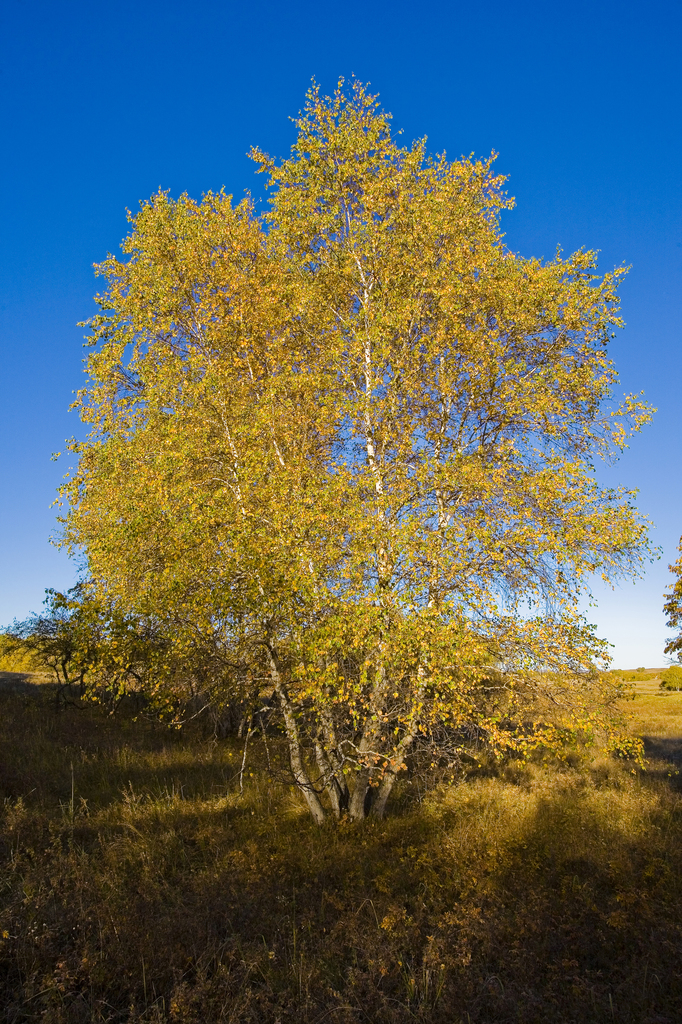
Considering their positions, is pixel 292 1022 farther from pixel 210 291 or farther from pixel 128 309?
pixel 128 309

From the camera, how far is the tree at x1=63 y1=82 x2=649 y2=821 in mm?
8594

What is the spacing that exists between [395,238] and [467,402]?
3607 mm

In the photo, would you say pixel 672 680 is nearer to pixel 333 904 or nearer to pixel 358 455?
pixel 358 455

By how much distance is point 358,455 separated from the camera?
37.6 feet

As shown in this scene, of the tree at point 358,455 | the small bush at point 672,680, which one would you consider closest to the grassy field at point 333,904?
the tree at point 358,455

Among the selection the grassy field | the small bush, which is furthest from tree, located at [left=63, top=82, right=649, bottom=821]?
the small bush

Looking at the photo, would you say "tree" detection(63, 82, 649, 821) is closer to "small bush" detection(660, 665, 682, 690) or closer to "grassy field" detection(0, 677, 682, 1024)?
"grassy field" detection(0, 677, 682, 1024)

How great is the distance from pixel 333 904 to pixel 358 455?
730 centimetres

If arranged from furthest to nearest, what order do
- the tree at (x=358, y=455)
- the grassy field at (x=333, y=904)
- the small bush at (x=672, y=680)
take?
the small bush at (x=672, y=680)
the tree at (x=358, y=455)
the grassy field at (x=333, y=904)

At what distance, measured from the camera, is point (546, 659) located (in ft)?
27.9

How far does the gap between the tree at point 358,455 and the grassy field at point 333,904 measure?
142 centimetres

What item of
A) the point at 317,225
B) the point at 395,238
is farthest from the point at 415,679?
the point at 317,225

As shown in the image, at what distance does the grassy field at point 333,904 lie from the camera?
4891 mm

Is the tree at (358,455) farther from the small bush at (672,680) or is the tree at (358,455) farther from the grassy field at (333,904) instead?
the small bush at (672,680)
